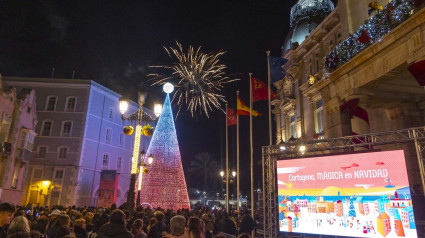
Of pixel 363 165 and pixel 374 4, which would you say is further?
pixel 374 4

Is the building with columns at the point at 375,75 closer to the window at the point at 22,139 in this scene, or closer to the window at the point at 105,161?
the window at the point at 22,139

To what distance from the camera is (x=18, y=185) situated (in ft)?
91.0

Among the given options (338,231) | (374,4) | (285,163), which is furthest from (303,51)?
(338,231)

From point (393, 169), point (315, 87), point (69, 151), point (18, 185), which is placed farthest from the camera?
point (69, 151)

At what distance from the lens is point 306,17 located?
107ft

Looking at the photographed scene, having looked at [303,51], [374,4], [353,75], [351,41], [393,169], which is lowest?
[393,169]

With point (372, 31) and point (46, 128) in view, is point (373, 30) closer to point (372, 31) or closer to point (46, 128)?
point (372, 31)

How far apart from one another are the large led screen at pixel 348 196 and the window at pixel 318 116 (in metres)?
14.5

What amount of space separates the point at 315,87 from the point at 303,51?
14.8m

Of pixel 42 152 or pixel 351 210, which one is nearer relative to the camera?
pixel 351 210

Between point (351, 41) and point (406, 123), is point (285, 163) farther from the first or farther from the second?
point (406, 123)

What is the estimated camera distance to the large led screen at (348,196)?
29.8ft

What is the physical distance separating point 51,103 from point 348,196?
131 feet

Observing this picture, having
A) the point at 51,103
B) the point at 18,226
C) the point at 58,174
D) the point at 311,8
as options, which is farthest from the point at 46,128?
the point at 18,226
